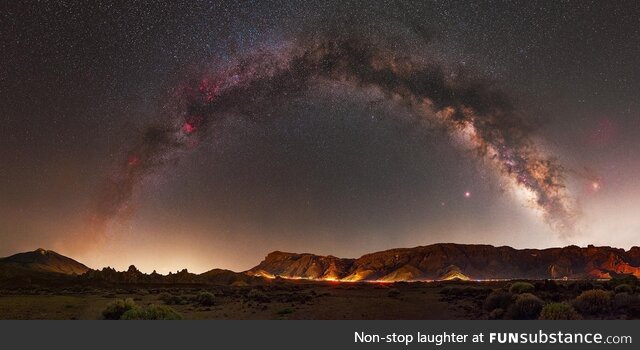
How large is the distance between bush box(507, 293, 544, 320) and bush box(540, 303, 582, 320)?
1693 mm

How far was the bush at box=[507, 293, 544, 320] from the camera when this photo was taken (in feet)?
55.5

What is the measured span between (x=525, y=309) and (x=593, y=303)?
2.84 m

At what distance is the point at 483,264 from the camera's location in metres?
148

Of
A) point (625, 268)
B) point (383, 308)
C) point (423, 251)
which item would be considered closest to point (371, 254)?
point (423, 251)

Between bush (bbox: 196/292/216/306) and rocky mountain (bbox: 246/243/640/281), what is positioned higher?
rocky mountain (bbox: 246/243/640/281)

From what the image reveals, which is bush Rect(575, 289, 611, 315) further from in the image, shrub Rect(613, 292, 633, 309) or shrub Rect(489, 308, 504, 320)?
shrub Rect(489, 308, 504, 320)

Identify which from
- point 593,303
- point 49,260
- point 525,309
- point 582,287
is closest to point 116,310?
point 525,309

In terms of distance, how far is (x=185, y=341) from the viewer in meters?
10.8

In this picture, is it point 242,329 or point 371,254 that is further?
point 371,254

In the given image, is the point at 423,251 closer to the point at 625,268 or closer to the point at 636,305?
the point at 625,268

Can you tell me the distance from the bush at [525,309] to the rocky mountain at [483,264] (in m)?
122

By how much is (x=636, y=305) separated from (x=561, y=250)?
152000 mm

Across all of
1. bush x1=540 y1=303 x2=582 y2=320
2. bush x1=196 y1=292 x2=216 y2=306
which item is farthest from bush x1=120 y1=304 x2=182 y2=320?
bush x1=540 y1=303 x2=582 y2=320

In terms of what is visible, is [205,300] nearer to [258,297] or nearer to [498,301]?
[258,297]
